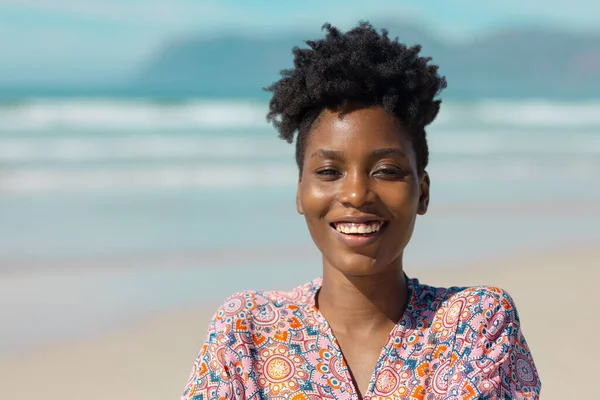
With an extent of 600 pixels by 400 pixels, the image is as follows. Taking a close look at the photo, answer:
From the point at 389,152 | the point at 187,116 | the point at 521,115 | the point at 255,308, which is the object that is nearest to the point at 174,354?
the point at 255,308

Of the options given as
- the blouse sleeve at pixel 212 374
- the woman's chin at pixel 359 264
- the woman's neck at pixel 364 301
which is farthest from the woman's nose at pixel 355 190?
the blouse sleeve at pixel 212 374

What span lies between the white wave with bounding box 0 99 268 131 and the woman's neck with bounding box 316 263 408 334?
15.9 m

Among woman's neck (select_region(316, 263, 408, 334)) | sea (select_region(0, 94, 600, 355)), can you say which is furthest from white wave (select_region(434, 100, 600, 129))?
woman's neck (select_region(316, 263, 408, 334))

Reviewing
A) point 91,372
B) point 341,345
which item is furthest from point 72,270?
point 341,345

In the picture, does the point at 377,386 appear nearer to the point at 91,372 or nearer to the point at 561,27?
the point at 91,372

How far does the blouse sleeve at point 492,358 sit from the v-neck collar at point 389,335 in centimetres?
20

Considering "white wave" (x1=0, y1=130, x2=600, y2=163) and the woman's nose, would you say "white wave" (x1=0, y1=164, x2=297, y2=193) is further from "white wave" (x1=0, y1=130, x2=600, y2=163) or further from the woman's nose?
the woman's nose

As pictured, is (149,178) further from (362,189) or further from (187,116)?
(362,189)

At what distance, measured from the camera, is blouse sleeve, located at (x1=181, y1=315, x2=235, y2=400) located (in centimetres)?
254

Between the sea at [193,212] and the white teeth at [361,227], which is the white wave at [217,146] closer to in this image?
the sea at [193,212]

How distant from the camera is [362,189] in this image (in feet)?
8.50

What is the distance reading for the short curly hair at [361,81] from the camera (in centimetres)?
264

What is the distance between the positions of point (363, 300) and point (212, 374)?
1.77 ft

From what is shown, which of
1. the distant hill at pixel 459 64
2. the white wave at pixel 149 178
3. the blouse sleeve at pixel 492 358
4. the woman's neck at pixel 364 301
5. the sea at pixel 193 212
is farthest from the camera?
the distant hill at pixel 459 64
